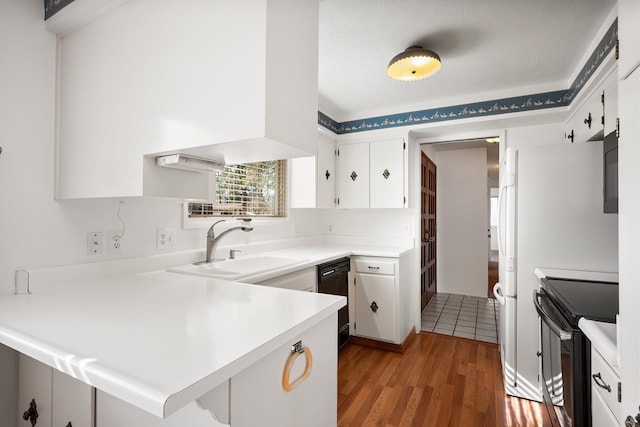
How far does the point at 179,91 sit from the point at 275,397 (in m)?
1.01

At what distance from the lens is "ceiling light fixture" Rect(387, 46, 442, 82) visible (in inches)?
76.5

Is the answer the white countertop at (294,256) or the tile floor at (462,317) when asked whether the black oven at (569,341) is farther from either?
the tile floor at (462,317)

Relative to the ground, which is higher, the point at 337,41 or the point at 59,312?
the point at 337,41

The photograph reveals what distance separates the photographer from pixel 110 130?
1.24 m

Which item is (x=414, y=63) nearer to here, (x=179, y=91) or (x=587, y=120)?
(x=587, y=120)

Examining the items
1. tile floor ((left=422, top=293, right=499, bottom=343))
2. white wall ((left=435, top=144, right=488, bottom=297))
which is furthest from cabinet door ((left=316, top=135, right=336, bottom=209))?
white wall ((left=435, top=144, right=488, bottom=297))

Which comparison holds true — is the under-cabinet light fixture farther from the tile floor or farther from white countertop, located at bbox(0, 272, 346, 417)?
the tile floor

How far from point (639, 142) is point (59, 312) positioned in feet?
5.51

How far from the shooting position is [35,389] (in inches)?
45.6

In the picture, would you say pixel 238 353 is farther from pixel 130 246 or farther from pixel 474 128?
pixel 474 128

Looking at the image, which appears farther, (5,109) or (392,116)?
(392,116)

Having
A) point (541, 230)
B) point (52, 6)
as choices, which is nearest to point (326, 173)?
point (541, 230)

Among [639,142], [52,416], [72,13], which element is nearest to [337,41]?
[72,13]

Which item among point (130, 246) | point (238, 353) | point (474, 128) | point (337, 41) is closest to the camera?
point (238, 353)
